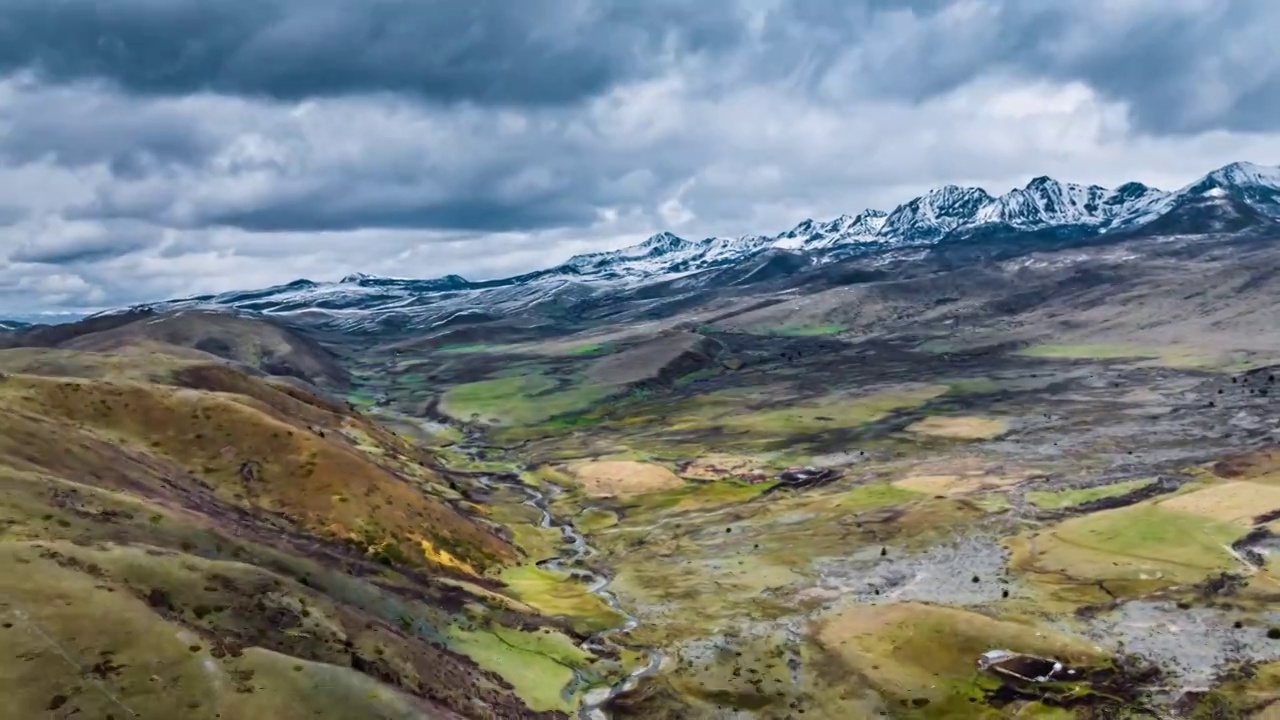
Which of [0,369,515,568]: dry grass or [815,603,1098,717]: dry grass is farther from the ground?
[0,369,515,568]: dry grass

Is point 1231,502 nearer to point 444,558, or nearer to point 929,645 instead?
point 929,645

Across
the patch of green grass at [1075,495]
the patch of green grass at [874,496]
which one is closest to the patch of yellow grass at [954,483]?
the patch of green grass at [874,496]

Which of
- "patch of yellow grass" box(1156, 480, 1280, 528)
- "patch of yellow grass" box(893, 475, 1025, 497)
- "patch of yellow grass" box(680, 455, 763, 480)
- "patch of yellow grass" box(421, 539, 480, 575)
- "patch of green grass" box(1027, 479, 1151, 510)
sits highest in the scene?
"patch of yellow grass" box(421, 539, 480, 575)

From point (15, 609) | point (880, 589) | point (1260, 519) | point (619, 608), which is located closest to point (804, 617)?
point (880, 589)

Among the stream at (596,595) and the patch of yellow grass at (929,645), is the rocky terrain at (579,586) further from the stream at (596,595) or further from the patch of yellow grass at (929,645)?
the stream at (596,595)

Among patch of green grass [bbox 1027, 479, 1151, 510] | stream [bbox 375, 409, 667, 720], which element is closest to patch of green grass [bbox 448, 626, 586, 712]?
stream [bbox 375, 409, 667, 720]

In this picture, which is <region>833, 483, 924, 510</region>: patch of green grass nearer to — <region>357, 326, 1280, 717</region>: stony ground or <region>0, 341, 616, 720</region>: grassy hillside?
<region>357, 326, 1280, 717</region>: stony ground
